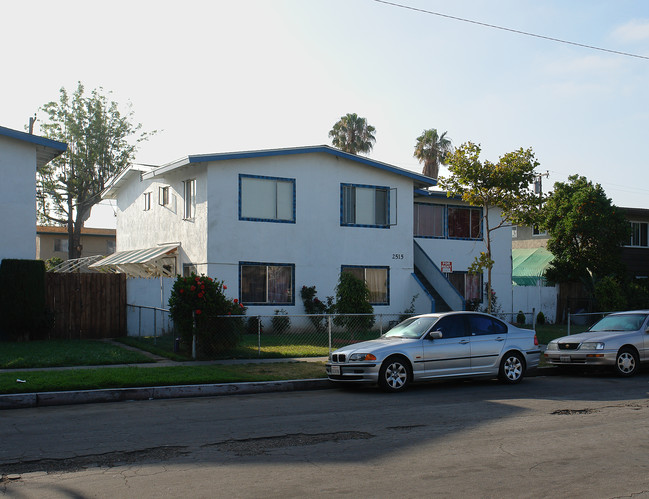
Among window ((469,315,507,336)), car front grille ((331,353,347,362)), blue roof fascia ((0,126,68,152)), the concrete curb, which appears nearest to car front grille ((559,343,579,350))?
window ((469,315,507,336))

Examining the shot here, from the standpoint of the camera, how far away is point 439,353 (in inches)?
518

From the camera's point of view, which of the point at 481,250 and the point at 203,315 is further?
the point at 481,250

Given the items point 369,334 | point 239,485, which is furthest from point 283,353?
point 239,485

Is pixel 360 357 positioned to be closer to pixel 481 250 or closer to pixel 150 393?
pixel 150 393

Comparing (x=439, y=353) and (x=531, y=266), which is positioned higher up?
(x=531, y=266)

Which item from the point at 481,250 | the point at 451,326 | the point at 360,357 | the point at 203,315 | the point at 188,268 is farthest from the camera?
the point at 481,250

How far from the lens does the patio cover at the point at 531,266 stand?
109 ft

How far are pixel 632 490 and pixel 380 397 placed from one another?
6.31 meters

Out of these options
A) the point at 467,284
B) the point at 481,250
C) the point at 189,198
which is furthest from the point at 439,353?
the point at 481,250

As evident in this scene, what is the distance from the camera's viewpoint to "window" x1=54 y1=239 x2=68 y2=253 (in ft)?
164

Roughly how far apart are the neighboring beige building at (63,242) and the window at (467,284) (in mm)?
30330

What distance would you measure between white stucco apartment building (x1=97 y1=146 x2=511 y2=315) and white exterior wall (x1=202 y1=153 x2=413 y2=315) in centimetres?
4

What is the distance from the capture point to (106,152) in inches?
1795

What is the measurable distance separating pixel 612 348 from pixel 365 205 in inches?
506
